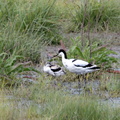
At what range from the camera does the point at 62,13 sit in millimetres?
14586

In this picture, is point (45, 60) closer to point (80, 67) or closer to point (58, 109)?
point (80, 67)

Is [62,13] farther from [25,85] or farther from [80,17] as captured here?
[25,85]

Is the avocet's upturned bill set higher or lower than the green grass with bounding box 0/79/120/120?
lower

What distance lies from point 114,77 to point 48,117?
138 inches

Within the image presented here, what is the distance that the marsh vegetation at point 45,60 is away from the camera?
6145 mm

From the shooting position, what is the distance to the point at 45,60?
1048 centimetres

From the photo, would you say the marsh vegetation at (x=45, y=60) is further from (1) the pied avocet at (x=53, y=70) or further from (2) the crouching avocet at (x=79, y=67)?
(2) the crouching avocet at (x=79, y=67)

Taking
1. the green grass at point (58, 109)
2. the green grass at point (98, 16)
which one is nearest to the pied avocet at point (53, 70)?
the green grass at point (58, 109)

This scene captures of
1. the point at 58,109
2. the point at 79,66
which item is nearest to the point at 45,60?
the point at 79,66

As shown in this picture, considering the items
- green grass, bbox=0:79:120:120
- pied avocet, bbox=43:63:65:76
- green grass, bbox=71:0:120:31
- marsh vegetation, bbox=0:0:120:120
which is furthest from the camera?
green grass, bbox=71:0:120:31

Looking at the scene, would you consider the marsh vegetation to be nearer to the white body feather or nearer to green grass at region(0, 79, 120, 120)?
green grass at region(0, 79, 120, 120)

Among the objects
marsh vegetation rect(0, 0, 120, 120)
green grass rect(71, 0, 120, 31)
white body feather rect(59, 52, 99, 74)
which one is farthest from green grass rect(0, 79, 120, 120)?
green grass rect(71, 0, 120, 31)

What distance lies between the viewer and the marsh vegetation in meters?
6.14

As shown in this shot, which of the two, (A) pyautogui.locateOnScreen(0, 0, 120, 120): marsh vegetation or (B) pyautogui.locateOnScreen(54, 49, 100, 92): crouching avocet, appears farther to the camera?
(B) pyautogui.locateOnScreen(54, 49, 100, 92): crouching avocet
